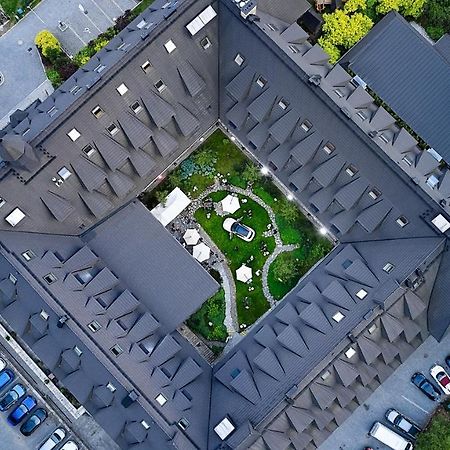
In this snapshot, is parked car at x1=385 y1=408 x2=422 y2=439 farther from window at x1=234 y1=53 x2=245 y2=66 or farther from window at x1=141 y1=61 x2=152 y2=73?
window at x1=141 y1=61 x2=152 y2=73

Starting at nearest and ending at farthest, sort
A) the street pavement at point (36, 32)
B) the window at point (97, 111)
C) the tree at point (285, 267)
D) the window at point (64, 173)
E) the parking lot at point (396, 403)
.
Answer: the window at point (97, 111), the window at point (64, 173), the tree at point (285, 267), the parking lot at point (396, 403), the street pavement at point (36, 32)

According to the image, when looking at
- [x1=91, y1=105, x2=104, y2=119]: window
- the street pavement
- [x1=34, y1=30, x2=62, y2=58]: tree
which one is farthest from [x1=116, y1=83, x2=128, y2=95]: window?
the street pavement

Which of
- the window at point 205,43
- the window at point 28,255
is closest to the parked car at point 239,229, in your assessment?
the window at point 205,43

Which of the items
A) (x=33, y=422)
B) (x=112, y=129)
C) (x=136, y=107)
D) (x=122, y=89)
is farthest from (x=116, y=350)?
(x=122, y=89)

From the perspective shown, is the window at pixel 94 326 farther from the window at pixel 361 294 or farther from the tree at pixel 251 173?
the window at pixel 361 294

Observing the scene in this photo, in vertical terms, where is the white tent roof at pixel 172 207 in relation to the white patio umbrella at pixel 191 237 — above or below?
above

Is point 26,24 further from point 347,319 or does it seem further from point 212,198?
point 347,319
